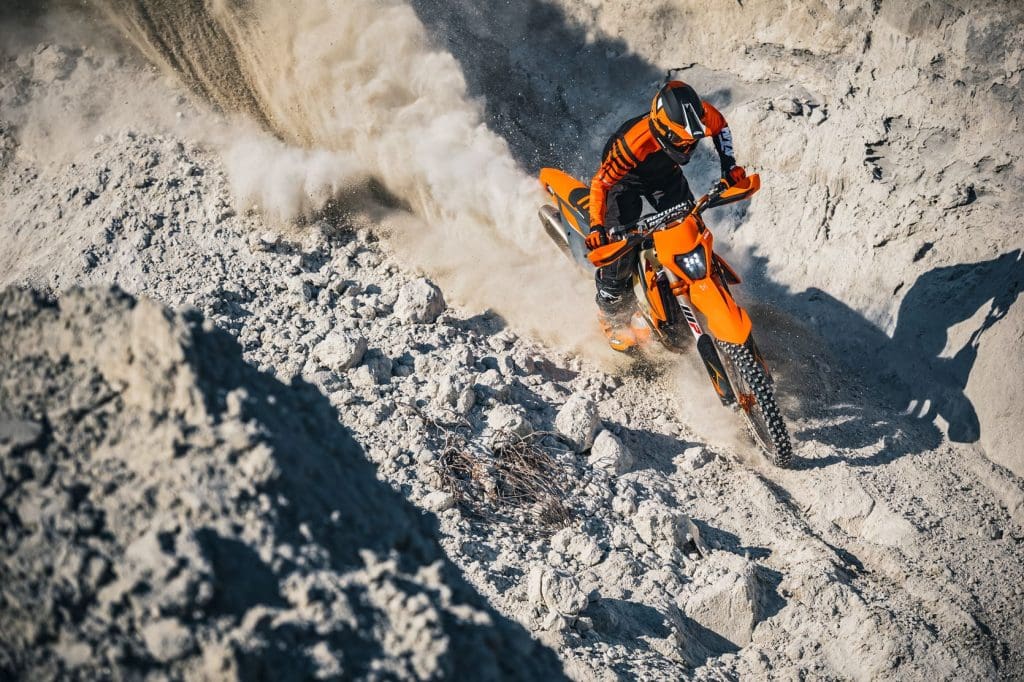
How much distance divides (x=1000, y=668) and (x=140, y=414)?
4702 mm

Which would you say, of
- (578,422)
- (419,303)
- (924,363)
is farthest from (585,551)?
(924,363)

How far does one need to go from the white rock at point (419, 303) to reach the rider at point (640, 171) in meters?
1.42

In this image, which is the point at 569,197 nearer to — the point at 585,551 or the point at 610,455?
the point at 610,455

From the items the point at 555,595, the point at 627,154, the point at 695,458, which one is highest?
the point at 627,154

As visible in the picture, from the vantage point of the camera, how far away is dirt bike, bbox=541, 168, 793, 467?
550 cm

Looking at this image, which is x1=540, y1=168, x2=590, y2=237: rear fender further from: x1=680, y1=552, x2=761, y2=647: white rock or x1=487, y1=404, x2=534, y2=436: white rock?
x1=680, y1=552, x2=761, y2=647: white rock

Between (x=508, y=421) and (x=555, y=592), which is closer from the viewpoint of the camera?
(x=555, y=592)

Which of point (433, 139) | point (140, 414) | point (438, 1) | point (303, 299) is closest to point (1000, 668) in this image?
point (140, 414)

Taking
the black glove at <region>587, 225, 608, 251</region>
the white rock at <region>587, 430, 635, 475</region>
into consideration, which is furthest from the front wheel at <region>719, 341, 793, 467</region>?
the black glove at <region>587, 225, 608, 251</region>

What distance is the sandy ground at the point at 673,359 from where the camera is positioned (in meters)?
4.53

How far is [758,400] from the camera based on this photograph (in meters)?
5.60

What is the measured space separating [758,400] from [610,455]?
1152mm

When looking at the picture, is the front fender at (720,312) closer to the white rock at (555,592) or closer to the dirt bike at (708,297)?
the dirt bike at (708,297)

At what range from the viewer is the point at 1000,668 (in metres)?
4.41
